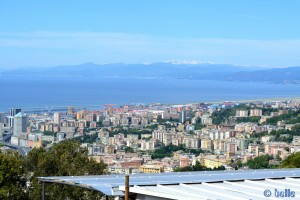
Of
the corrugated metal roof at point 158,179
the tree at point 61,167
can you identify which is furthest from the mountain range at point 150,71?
the corrugated metal roof at point 158,179

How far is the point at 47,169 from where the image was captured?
323 inches

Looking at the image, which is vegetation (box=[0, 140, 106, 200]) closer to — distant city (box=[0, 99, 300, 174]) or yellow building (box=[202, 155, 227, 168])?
distant city (box=[0, 99, 300, 174])

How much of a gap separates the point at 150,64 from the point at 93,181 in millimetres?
152741

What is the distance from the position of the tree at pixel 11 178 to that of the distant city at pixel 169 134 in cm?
1334

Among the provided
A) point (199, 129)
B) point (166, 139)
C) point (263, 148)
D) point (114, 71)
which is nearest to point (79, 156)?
point (263, 148)

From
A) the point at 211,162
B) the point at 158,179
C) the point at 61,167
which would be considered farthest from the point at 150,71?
the point at 158,179

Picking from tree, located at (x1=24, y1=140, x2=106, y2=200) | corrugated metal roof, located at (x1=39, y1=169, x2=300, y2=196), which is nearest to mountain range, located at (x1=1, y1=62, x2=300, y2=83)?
tree, located at (x1=24, y1=140, x2=106, y2=200)

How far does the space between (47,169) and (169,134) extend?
92.0 ft

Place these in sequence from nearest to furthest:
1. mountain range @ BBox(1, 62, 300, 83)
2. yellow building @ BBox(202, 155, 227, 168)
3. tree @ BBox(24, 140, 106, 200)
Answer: tree @ BBox(24, 140, 106, 200) < yellow building @ BBox(202, 155, 227, 168) < mountain range @ BBox(1, 62, 300, 83)

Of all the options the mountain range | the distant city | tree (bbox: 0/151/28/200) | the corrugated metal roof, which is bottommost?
the distant city

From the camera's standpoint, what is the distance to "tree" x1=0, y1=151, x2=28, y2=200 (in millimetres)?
7516

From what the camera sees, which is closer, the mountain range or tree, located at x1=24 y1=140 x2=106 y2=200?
tree, located at x1=24 y1=140 x2=106 y2=200

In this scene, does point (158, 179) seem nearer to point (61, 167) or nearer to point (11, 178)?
point (11, 178)

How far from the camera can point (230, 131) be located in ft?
123
